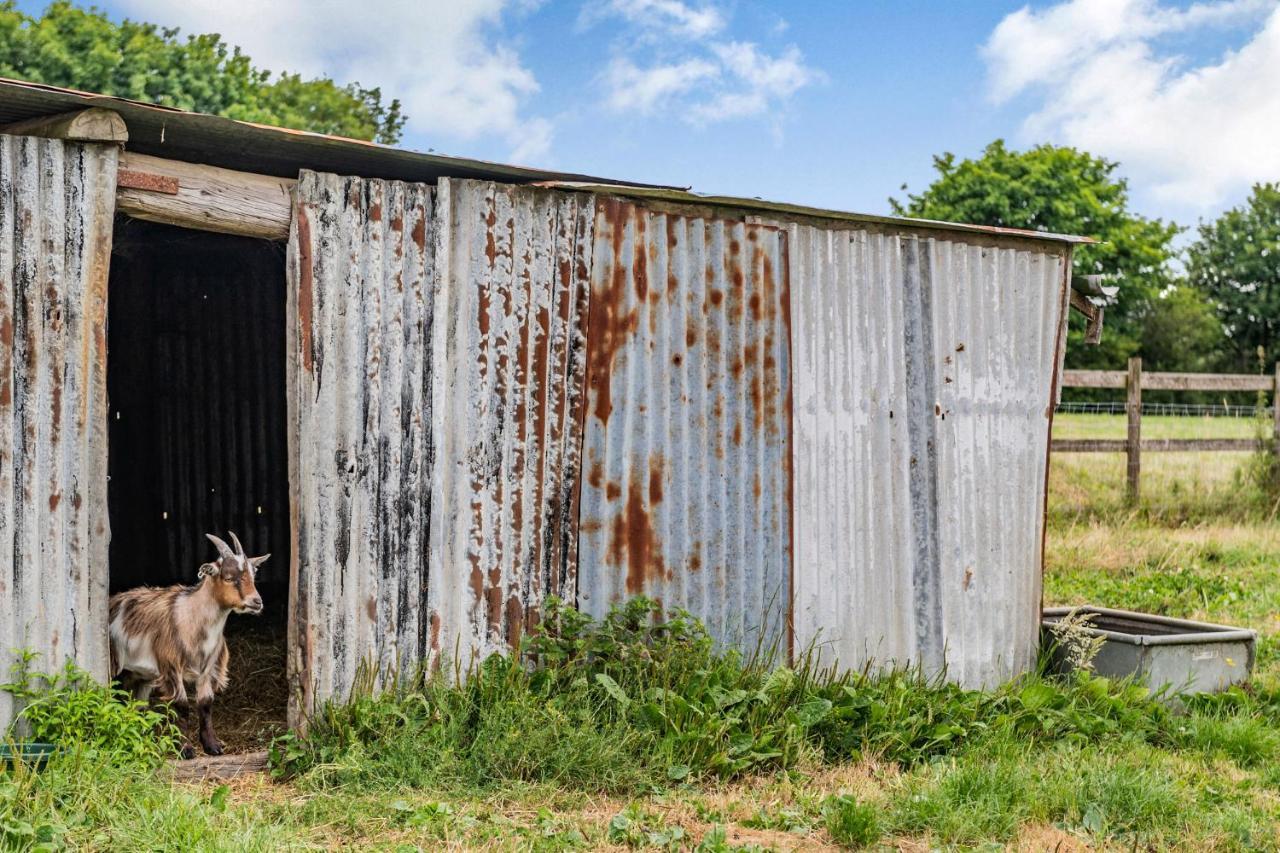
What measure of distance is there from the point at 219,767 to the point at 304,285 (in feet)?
7.28

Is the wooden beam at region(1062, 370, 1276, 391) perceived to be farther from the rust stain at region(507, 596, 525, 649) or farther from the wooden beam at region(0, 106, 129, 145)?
the wooden beam at region(0, 106, 129, 145)

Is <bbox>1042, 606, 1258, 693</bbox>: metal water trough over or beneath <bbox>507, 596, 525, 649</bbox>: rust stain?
beneath

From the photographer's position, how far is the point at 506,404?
6.42 m

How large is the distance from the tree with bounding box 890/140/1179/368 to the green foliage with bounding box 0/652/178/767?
121 ft

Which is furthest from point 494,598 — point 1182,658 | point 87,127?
point 1182,658

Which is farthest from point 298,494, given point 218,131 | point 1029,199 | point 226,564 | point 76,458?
point 1029,199

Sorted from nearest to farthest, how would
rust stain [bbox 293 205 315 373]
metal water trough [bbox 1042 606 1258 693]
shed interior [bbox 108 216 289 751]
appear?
rust stain [bbox 293 205 315 373] → metal water trough [bbox 1042 606 1258 693] → shed interior [bbox 108 216 289 751]

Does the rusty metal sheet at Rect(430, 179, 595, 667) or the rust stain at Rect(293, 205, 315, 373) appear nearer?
the rust stain at Rect(293, 205, 315, 373)

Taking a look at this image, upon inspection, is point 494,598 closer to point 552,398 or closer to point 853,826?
point 552,398

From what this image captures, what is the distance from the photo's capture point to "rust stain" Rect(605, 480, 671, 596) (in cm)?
672

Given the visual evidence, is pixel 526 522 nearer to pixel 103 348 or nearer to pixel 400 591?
pixel 400 591

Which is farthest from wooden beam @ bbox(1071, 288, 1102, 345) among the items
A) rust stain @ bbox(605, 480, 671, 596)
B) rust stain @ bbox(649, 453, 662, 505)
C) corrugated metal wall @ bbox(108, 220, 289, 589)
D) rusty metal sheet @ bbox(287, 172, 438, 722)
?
corrugated metal wall @ bbox(108, 220, 289, 589)

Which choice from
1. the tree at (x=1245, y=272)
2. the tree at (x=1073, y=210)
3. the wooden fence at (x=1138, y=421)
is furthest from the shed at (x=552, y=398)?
the tree at (x=1245, y=272)

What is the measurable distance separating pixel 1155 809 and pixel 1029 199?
38524 millimetres
